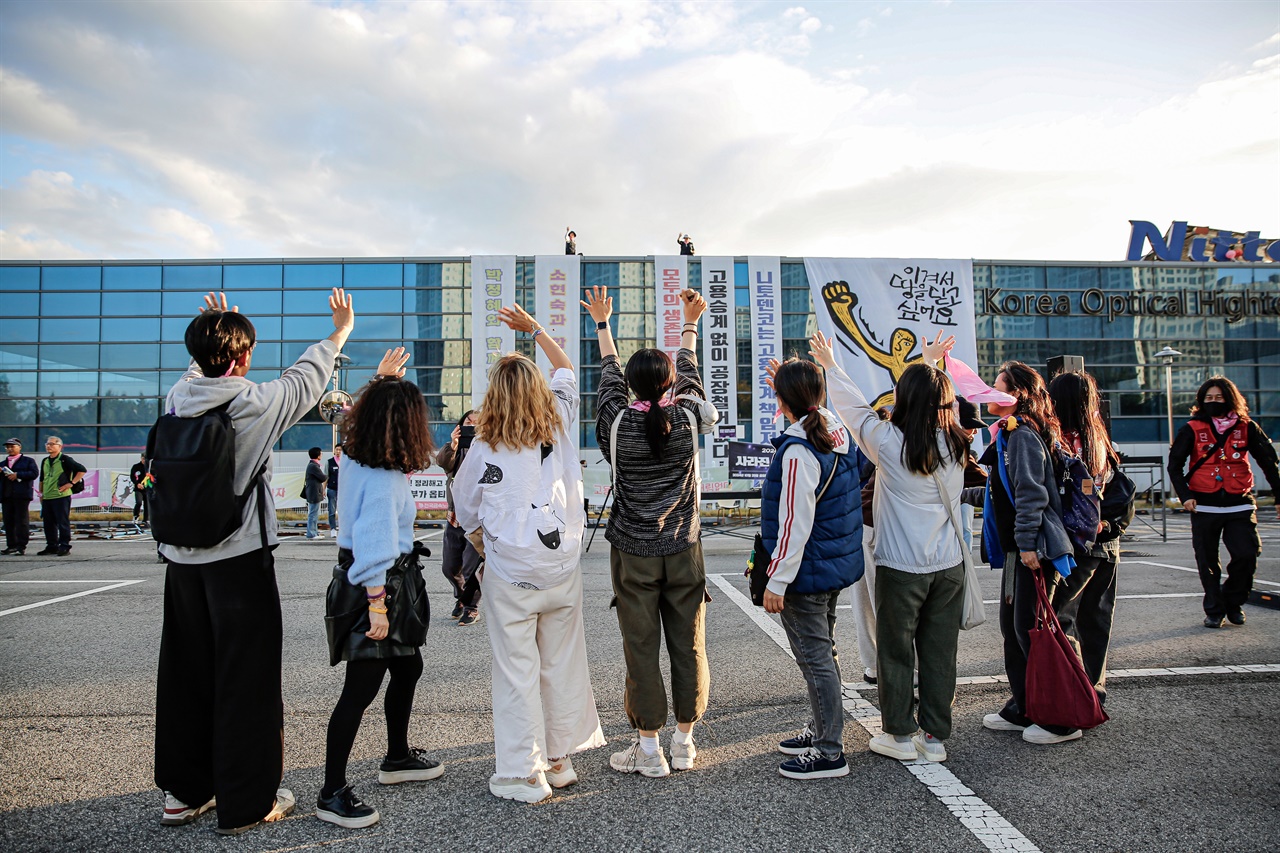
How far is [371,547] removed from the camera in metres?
3.01

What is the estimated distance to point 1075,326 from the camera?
29562 millimetres

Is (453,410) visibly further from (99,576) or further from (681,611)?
(681,611)

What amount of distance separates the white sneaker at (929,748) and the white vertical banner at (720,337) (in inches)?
843

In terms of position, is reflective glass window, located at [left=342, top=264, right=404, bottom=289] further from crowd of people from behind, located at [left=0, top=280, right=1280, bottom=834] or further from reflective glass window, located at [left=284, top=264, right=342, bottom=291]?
crowd of people from behind, located at [left=0, top=280, right=1280, bottom=834]

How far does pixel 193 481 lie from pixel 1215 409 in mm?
7596

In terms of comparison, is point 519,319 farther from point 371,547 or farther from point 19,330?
point 19,330

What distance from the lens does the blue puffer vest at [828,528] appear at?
3.45 meters

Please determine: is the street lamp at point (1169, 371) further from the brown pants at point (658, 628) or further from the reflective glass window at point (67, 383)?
the reflective glass window at point (67, 383)

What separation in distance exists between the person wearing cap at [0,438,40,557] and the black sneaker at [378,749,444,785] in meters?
12.5

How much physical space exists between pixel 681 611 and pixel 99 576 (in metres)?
9.80

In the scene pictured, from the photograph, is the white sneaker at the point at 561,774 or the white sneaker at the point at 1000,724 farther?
the white sneaker at the point at 1000,724

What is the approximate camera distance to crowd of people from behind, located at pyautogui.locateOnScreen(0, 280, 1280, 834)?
9.77 feet

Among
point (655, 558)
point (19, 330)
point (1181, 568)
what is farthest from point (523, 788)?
point (19, 330)

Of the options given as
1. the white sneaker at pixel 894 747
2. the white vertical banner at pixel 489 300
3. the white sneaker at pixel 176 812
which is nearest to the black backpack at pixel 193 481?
the white sneaker at pixel 176 812
